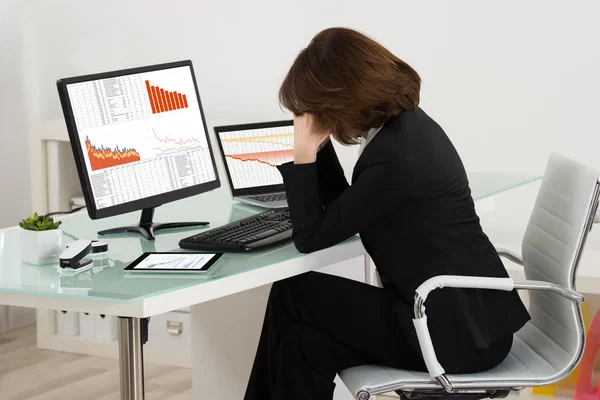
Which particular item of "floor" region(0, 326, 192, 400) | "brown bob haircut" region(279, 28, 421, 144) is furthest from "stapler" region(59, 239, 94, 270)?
"floor" region(0, 326, 192, 400)

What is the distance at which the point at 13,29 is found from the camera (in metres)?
4.21

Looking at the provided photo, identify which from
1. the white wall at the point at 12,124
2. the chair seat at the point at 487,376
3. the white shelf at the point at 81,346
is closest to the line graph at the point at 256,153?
the chair seat at the point at 487,376

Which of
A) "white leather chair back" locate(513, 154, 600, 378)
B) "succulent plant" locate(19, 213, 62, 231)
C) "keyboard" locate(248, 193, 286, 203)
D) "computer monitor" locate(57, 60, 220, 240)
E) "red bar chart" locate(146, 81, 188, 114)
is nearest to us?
"succulent plant" locate(19, 213, 62, 231)

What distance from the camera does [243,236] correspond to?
6.99ft

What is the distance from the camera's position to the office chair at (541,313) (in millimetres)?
1937

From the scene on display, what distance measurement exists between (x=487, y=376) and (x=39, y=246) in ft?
3.32

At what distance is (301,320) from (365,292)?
0.16 meters

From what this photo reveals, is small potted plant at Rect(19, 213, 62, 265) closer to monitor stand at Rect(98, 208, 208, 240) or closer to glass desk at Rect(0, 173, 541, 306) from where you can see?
glass desk at Rect(0, 173, 541, 306)

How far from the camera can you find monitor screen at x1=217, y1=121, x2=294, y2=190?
276 centimetres

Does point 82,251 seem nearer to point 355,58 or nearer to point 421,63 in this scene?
point 355,58

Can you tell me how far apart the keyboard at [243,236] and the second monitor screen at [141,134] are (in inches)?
10.0

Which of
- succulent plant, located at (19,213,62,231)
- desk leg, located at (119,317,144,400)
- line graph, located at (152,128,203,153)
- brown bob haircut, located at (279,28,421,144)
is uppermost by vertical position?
brown bob haircut, located at (279,28,421,144)

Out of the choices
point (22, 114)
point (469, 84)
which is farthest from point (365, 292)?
point (22, 114)

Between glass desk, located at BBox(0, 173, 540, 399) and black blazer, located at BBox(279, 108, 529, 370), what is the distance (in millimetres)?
98
